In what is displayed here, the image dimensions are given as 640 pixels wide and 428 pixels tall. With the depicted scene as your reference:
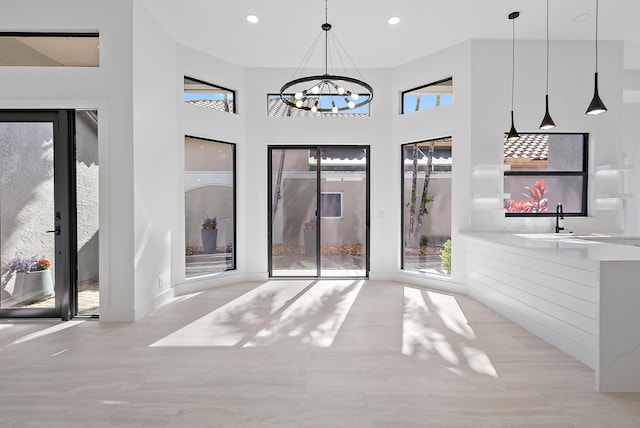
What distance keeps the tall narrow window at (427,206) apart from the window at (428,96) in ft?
1.89

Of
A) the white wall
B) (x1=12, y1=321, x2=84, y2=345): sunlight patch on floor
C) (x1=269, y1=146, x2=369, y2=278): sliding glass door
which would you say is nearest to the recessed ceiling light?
(x1=269, y1=146, x2=369, y2=278): sliding glass door

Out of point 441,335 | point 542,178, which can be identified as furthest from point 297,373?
point 542,178

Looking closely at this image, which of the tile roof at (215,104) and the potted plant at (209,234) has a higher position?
the tile roof at (215,104)

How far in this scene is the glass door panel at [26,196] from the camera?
11.8 ft

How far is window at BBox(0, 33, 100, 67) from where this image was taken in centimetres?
354

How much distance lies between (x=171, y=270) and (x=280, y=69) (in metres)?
3.63

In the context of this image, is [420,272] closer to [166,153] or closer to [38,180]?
[166,153]

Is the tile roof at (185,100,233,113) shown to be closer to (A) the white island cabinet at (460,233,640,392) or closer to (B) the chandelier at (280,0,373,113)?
(B) the chandelier at (280,0,373,113)

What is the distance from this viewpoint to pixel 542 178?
4.80 meters

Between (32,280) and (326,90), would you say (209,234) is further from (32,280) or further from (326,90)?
(326,90)

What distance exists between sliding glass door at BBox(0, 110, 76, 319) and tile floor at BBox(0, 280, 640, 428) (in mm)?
631

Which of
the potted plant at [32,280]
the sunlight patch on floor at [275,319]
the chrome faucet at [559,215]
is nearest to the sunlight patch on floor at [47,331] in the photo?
the potted plant at [32,280]

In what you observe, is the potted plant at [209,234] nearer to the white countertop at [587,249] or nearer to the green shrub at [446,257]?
the green shrub at [446,257]

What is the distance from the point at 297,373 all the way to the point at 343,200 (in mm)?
3575
